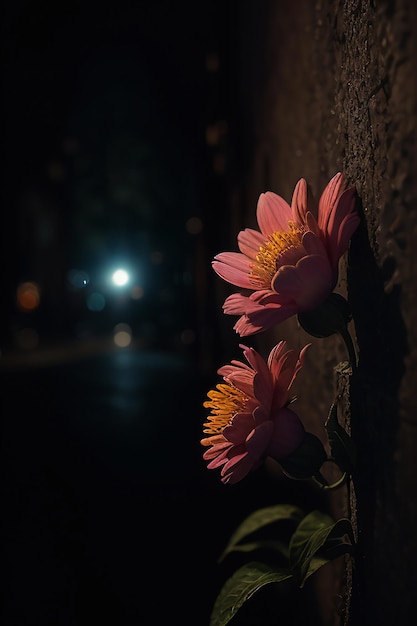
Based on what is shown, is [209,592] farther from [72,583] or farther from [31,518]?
[31,518]

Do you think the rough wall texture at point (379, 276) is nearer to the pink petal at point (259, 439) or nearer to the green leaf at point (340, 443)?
the green leaf at point (340, 443)

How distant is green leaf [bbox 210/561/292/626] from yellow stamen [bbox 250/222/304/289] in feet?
1.94

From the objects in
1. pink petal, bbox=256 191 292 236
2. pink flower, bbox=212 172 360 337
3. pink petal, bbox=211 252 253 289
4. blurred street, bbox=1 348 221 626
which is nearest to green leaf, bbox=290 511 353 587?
pink flower, bbox=212 172 360 337

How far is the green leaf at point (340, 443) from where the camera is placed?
1412mm

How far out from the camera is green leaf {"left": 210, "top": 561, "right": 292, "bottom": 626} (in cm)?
144

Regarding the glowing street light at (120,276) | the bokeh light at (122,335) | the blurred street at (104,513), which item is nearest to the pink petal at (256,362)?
the blurred street at (104,513)

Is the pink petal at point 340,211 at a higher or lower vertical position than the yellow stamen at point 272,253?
higher

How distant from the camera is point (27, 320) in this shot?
27.7 m

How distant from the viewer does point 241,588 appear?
4.91ft

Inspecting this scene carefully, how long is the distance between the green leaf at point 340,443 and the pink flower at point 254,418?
2.3 inches

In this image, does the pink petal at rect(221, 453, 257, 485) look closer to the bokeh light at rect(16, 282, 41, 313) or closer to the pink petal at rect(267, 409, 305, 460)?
the pink petal at rect(267, 409, 305, 460)

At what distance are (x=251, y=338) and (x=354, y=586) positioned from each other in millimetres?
3253

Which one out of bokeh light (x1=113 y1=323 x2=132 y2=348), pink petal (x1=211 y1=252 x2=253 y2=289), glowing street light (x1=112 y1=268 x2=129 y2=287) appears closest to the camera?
pink petal (x1=211 y1=252 x2=253 y2=289)

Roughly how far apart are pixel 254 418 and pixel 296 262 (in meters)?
0.32
